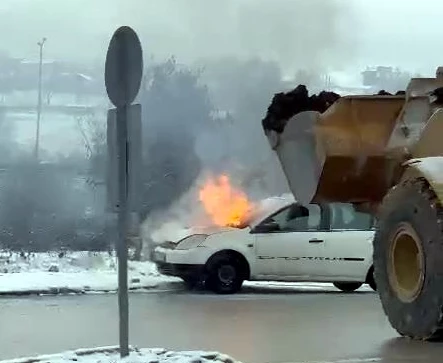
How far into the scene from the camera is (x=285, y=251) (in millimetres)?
15117

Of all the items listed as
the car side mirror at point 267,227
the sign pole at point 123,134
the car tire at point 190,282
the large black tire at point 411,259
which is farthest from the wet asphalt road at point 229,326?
the sign pole at point 123,134

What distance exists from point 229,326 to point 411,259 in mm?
2540

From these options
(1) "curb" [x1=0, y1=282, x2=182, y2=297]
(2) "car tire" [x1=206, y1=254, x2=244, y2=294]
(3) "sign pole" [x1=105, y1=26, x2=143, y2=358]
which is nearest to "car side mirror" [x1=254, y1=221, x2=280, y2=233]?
(2) "car tire" [x1=206, y1=254, x2=244, y2=294]

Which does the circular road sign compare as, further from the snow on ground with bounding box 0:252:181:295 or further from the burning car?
the snow on ground with bounding box 0:252:181:295

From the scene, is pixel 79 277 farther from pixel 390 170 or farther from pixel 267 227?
pixel 390 170

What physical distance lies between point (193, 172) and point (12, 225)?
3.79 m

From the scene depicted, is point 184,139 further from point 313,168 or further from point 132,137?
point 132,137

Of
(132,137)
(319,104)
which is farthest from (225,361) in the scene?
(319,104)

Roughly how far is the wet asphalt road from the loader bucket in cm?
137

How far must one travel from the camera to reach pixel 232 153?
64.0 feet

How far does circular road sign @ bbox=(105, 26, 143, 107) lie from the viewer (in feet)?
22.3

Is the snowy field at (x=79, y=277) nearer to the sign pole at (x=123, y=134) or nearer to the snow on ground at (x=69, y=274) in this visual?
the snow on ground at (x=69, y=274)

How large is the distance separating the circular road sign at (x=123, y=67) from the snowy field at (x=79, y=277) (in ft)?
27.9

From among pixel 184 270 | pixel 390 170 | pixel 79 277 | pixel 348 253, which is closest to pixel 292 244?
pixel 348 253
